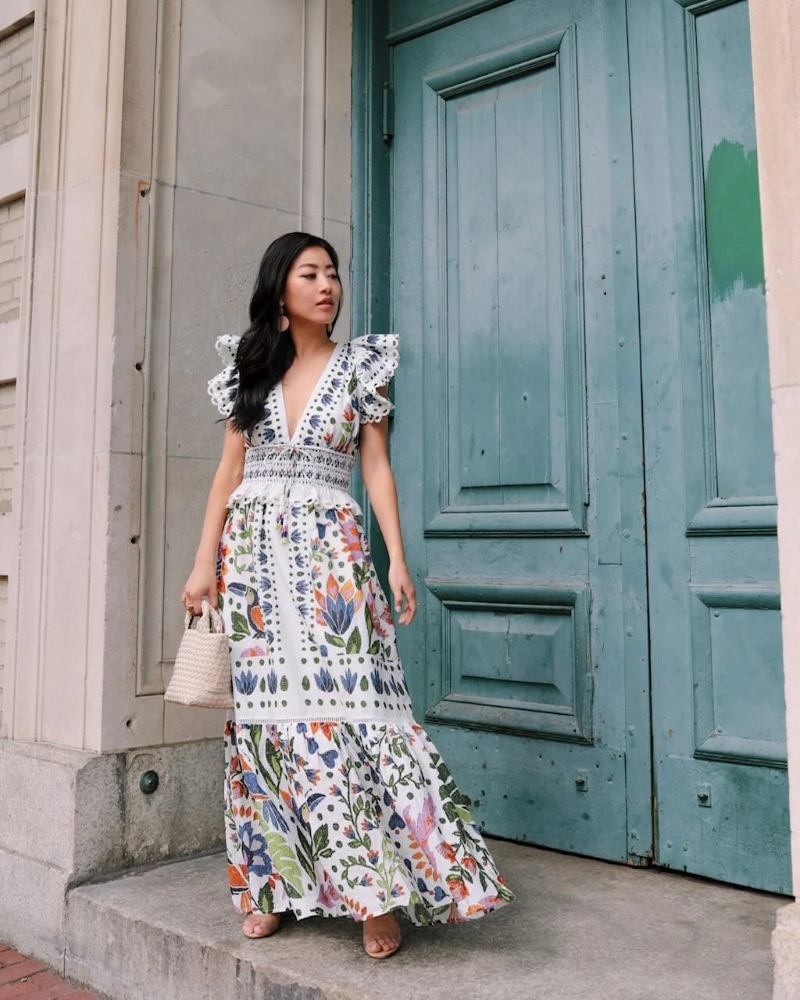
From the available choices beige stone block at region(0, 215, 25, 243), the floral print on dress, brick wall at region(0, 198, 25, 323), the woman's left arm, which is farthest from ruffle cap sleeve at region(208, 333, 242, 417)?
beige stone block at region(0, 215, 25, 243)

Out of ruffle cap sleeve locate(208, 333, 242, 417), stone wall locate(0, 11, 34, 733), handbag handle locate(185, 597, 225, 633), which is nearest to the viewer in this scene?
handbag handle locate(185, 597, 225, 633)

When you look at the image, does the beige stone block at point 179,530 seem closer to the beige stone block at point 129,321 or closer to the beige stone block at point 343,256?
the beige stone block at point 129,321

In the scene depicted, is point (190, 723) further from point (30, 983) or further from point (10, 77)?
point (10, 77)

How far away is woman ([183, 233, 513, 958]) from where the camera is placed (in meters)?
2.75

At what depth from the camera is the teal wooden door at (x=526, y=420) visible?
3.52m

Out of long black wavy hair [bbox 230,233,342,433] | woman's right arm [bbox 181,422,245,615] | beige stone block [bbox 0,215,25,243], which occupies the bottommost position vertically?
woman's right arm [bbox 181,422,245,615]

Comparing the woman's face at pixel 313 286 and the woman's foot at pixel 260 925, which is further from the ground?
the woman's face at pixel 313 286

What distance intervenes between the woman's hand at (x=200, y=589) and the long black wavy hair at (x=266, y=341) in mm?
430

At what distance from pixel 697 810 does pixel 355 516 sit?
1389 mm


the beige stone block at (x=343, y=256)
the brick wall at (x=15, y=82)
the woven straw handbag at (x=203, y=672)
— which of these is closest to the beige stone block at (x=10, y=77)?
the brick wall at (x=15, y=82)

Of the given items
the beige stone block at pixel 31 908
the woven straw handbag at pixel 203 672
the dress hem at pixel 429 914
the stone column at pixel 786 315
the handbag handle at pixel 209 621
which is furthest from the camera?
the beige stone block at pixel 31 908

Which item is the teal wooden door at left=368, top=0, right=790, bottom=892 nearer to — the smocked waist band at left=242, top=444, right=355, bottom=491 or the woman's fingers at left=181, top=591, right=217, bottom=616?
the smocked waist band at left=242, top=444, right=355, bottom=491

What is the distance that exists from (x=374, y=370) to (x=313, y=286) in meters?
0.30

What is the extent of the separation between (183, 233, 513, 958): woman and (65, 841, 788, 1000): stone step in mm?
119
